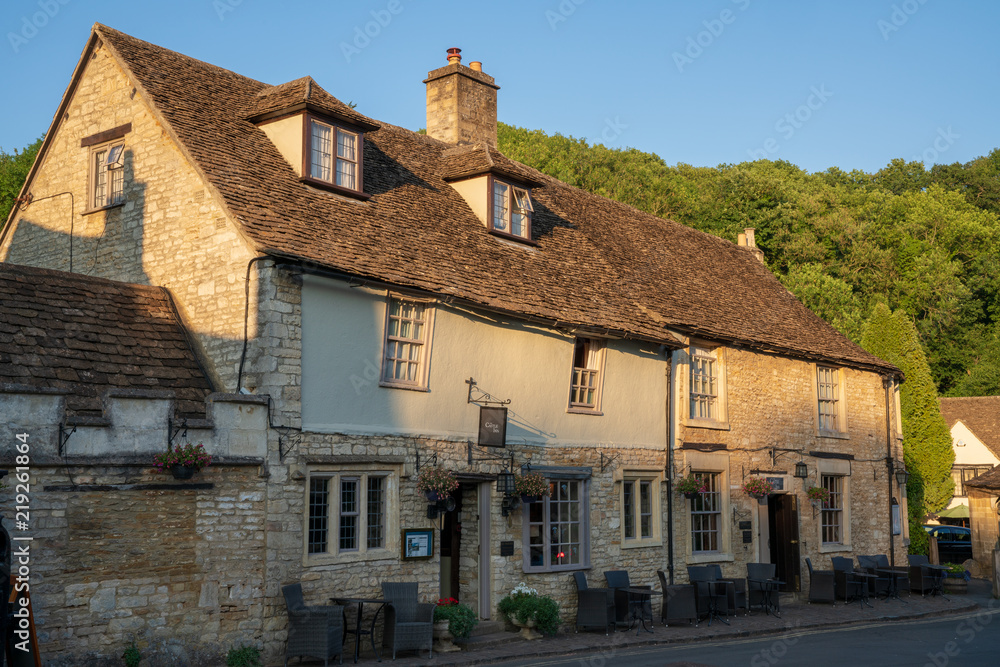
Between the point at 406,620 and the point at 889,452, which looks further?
the point at 889,452

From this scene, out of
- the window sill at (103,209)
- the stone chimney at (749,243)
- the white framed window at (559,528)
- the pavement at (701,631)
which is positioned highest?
the stone chimney at (749,243)

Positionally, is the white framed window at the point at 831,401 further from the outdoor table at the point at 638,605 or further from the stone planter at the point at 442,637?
the stone planter at the point at 442,637

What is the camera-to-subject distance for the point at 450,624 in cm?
1430

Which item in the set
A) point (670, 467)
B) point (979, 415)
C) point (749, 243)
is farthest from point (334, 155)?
point (979, 415)

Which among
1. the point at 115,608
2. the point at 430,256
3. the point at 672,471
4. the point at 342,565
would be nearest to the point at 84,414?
the point at 115,608

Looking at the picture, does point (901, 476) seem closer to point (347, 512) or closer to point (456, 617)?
point (456, 617)

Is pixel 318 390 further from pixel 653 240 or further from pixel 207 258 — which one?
pixel 653 240

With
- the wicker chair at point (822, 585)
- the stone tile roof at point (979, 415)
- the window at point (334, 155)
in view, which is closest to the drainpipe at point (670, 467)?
the wicker chair at point (822, 585)

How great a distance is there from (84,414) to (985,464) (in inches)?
1632

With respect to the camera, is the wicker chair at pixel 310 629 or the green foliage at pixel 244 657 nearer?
the green foliage at pixel 244 657

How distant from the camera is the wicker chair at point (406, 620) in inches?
531

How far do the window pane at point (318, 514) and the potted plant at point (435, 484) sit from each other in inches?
61.8

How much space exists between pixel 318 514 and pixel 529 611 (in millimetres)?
4113

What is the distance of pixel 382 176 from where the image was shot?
17984mm
